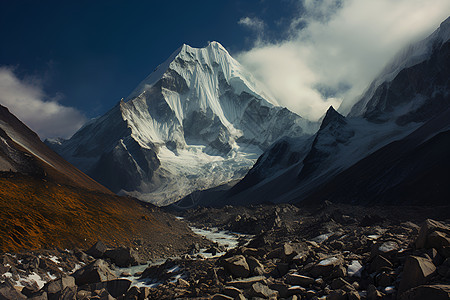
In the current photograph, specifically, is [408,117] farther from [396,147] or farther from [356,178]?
[356,178]

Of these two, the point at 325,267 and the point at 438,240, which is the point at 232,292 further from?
the point at 438,240

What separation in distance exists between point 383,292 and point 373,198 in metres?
62.5

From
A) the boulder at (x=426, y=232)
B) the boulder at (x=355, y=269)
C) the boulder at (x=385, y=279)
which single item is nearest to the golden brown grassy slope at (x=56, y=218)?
the boulder at (x=355, y=269)

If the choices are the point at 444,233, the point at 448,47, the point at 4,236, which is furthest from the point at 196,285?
the point at 448,47

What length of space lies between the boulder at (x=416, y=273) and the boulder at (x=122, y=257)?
826 inches

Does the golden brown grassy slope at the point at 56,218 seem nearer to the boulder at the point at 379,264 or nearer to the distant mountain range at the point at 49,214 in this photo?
the distant mountain range at the point at 49,214

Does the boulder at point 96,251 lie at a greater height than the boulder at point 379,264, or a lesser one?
lesser

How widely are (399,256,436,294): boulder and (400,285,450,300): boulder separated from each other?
0.73 meters

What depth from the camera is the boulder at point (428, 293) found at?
730cm

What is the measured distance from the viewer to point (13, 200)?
987 inches

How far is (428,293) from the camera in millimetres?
7562

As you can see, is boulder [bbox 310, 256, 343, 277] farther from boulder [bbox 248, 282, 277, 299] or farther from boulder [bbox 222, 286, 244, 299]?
boulder [bbox 222, 286, 244, 299]

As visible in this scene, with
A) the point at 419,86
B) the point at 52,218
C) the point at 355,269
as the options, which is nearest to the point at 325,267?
the point at 355,269

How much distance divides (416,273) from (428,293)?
4.18ft
